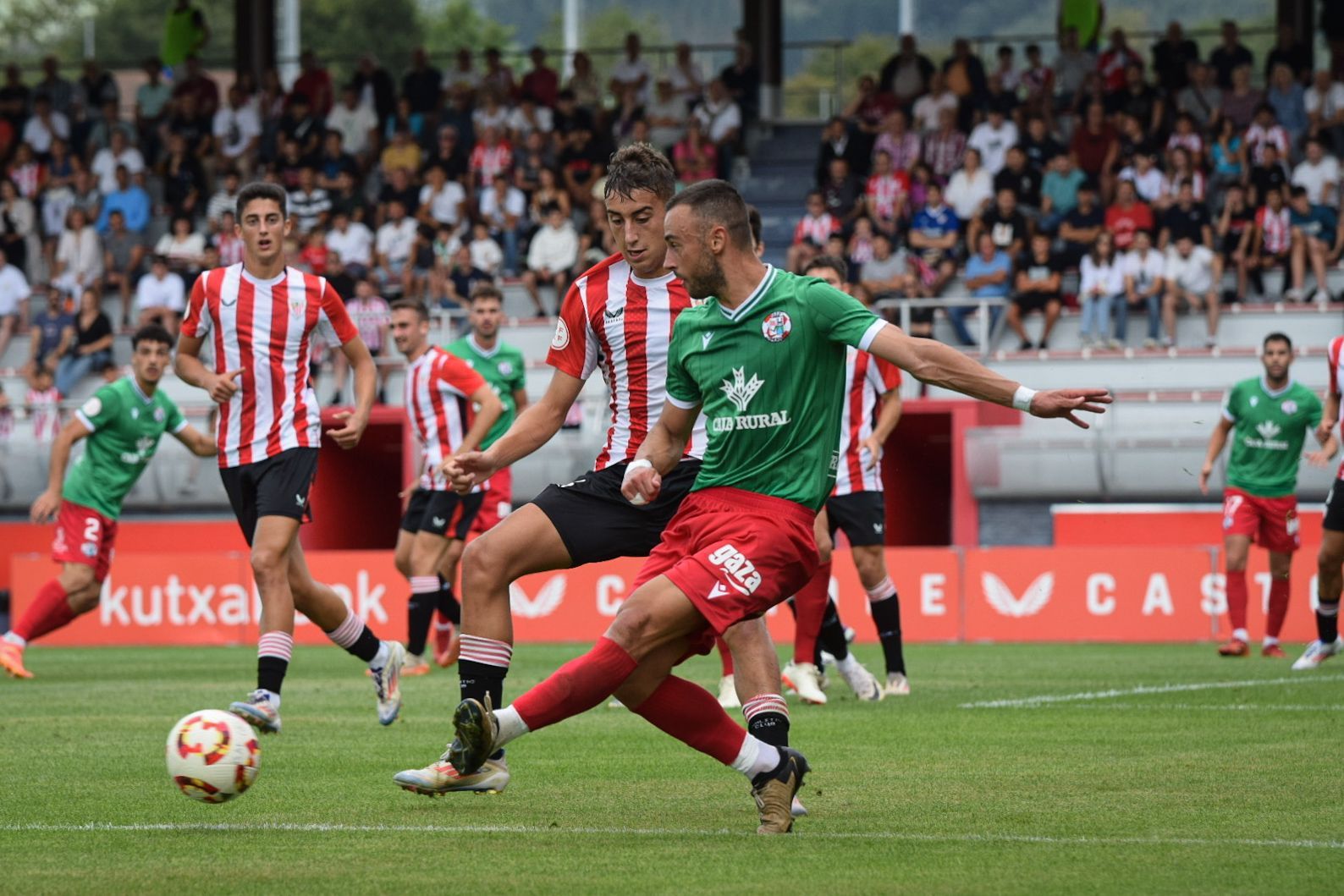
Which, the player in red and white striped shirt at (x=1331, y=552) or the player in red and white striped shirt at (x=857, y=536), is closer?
the player in red and white striped shirt at (x=857, y=536)

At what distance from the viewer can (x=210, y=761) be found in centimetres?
618

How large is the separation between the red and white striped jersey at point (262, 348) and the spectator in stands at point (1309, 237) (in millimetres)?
15423

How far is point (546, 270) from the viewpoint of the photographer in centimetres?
2447

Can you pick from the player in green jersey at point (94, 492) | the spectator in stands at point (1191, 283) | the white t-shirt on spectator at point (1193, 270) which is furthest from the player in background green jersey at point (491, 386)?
the white t-shirt on spectator at point (1193, 270)

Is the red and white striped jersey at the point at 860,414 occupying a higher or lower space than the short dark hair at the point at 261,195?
lower

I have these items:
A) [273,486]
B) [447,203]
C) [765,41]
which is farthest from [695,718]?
[765,41]

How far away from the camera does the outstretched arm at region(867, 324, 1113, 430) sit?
17.6 feet

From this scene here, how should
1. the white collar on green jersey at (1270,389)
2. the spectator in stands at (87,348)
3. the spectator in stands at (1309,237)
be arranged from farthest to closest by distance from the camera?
the spectator in stands at (87,348), the spectator in stands at (1309,237), the white collar on green jersey at (1270,389)

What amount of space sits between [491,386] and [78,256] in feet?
47.6

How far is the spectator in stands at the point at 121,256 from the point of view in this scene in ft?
86.5

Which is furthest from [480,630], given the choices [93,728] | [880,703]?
[880,703]

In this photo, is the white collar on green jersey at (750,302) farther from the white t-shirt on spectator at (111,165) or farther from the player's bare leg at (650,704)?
the white t-shirt on spectator at (111,165)

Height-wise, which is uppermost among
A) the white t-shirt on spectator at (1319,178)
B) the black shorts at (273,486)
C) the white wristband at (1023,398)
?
the white t-shirt on spectator at (1319,178)

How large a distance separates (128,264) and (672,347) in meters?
21.9
